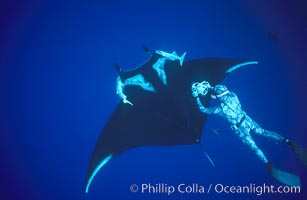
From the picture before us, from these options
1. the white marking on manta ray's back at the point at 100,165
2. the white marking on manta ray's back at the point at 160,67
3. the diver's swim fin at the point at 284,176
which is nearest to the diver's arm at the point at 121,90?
the white marking on manta ray's back at the point at 160,67

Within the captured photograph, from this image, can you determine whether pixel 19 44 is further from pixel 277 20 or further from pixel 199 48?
pixel 277 20

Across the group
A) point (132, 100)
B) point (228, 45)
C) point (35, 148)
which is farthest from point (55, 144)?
point (228, 45)

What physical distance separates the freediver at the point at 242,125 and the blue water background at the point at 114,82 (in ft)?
0.16

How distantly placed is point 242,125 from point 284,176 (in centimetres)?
53

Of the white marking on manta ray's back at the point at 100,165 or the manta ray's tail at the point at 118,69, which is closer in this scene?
the manta ray's tail at the point at 118,69

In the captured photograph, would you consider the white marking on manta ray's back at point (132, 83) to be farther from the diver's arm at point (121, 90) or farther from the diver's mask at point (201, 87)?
the diver's mask at point (201, 87)

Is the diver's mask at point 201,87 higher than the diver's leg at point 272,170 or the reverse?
higher

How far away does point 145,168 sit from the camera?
2332 millimetres

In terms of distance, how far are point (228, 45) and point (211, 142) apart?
32.4 inches

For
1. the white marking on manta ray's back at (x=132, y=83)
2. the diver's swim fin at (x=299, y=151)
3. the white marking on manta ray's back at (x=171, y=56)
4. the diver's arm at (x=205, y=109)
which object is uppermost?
the white marking on manta ray's back at (x=171, y=56)

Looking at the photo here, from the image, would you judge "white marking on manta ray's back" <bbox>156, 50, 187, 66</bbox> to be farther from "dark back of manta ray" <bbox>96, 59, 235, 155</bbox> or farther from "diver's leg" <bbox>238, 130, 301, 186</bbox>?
"diver's leg" <bbox>238, 130, 301, 186</bbox>

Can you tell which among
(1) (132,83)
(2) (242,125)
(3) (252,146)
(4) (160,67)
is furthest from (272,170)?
(1) (132,83)

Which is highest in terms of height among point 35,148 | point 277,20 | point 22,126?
point 277,20

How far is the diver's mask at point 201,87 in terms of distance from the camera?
2.27 meters
